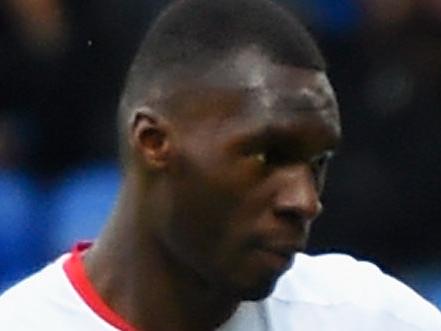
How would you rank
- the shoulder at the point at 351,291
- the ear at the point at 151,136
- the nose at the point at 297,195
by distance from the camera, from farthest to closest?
the shoulder at the point at 351,291 < the ear at the point at 151,136 < the nose at the point at 297,195

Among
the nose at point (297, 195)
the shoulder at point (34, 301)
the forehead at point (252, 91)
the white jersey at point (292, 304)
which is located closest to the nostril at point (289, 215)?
the nose at point (297, 195)

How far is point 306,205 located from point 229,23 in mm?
301

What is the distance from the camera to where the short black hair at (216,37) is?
9.14ft

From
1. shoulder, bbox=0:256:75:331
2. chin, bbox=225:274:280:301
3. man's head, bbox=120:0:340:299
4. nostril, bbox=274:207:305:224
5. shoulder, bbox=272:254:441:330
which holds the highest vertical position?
man's head, bbox=120:0:340:299

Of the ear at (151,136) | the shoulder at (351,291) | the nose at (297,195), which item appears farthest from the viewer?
the shoulder at (351,291)

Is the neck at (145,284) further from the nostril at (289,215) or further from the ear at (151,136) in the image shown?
the nostril at (289,215)

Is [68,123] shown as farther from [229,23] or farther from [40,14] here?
[229,23]

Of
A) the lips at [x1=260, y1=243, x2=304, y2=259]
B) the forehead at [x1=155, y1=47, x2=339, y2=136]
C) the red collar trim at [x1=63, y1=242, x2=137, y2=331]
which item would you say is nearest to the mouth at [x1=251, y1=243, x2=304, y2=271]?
the lips at [x1=260, y1=243, x2=304, y2=259]

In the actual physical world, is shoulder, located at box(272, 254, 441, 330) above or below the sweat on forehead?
below

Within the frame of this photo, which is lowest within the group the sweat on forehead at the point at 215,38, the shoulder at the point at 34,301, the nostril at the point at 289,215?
the shoulder at the point at 34,301

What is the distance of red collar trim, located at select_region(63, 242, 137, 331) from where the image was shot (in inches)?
114

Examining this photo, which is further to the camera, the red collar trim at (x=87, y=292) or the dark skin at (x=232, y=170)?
the red collar trim at (x=87, y=292)

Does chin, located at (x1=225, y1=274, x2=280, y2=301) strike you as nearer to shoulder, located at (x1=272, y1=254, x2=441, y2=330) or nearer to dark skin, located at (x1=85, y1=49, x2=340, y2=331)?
dark skin, located at (x1=85, y1=49, x2=340, y2=331)

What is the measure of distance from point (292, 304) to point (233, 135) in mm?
352
